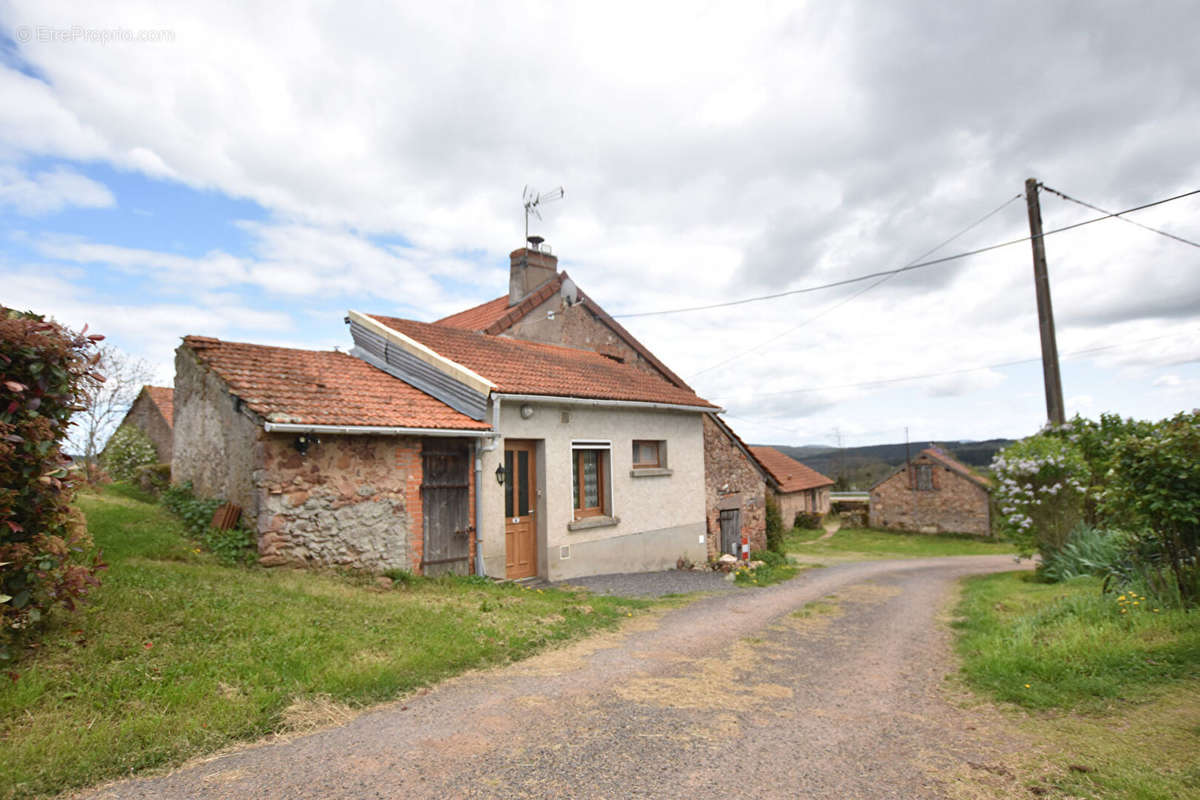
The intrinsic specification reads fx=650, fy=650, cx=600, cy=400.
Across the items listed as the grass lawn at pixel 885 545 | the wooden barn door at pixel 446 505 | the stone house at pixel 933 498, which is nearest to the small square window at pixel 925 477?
the stone house at pixel 933 498

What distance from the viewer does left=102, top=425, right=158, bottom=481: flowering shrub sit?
1564cm

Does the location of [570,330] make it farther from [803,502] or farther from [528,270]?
[803,502]

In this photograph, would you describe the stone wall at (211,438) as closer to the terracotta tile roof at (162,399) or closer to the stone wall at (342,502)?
the stone wall at (342,502)

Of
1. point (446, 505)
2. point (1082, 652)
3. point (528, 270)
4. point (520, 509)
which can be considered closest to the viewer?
point (1082, 652)

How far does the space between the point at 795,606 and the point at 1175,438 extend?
5.17 metres

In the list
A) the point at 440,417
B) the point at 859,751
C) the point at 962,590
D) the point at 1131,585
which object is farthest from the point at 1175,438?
the point at 440,417

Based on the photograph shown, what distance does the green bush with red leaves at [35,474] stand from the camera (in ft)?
13.7

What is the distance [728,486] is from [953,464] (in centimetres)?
2143

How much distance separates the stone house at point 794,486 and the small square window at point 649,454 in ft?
66.0

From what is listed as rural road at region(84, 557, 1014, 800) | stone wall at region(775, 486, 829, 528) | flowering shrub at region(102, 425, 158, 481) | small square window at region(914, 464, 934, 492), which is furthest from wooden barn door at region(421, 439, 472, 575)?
small square window at region(914, 464, 934, 492)

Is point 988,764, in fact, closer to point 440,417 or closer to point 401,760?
point 401,760

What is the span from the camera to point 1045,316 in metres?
13.4

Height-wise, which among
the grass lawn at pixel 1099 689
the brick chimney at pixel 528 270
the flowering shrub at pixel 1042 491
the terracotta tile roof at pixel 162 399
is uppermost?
the brick chimney at pixel 528 270

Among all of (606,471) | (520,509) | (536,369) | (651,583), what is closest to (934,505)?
(606,471)
